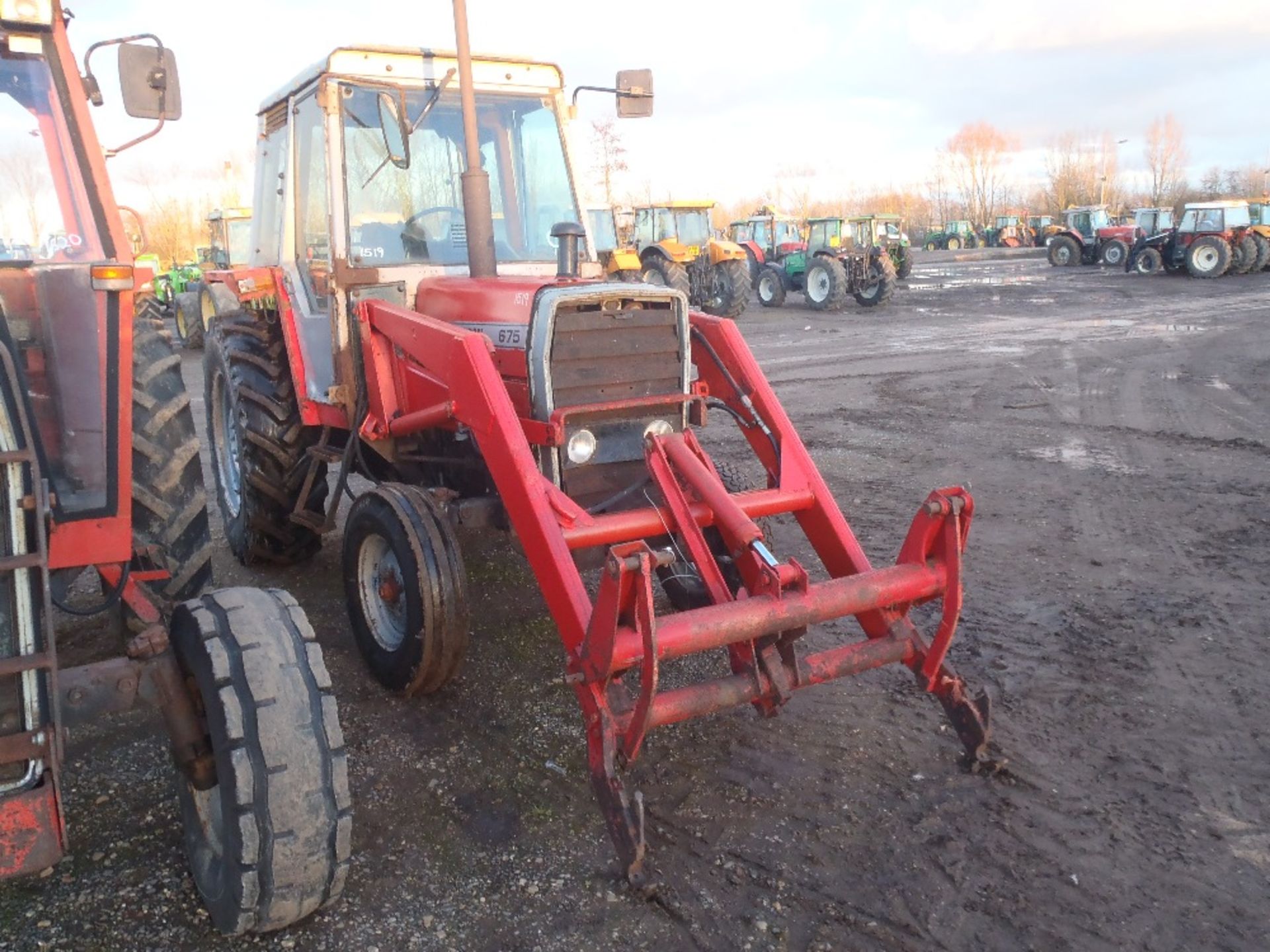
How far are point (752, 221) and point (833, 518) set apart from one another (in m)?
24.3

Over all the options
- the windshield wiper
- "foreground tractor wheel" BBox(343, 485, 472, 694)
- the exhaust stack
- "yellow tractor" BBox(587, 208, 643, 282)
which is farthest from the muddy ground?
"yellow tractor" BBox(587, 208, 643, 282)

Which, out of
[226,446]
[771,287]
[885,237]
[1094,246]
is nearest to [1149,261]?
[1094,246]

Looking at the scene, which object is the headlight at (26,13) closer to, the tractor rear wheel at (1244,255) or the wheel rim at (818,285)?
the wheel rim at (818,285)

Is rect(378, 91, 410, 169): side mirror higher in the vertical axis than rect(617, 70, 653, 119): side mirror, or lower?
Answer: lower

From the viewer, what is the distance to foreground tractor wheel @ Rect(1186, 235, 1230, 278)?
24047 millimetres

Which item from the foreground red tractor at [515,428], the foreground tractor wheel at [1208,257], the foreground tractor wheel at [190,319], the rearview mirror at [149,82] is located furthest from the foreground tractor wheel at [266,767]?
the foreground tractor wheel at [1208,257]

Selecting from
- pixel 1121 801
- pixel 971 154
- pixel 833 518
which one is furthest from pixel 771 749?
pixel 971 154

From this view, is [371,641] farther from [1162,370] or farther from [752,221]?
[752,221]

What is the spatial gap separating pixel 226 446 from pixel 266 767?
4002 mm

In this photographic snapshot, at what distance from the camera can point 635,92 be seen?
4.56 m

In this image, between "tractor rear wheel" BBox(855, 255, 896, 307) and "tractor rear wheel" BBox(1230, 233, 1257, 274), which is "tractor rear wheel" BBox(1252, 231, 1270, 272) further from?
"tractor rear wheel" BBox(855, 255, 896, 307)

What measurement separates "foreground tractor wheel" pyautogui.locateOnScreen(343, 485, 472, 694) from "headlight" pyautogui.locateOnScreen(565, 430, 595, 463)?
54 centimetres

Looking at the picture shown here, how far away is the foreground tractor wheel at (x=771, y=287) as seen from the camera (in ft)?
71.5

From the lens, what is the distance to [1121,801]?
3.09 meters
